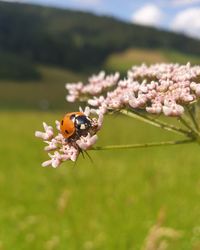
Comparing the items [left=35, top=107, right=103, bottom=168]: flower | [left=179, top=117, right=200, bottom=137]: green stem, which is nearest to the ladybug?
[left=35, top=107, right=103, bottom=168]: flower

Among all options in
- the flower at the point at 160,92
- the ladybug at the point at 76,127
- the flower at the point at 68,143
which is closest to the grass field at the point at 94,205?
the flower at the point at 160,92

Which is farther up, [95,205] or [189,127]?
[95,205]

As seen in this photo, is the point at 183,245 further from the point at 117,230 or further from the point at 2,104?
the point at 2,104

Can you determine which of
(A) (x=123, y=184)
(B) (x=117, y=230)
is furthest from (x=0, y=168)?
(B) (x=117, y=230)

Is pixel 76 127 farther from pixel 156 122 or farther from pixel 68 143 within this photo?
pixel 156 122

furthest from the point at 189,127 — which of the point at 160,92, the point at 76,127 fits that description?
the point at 76,127
